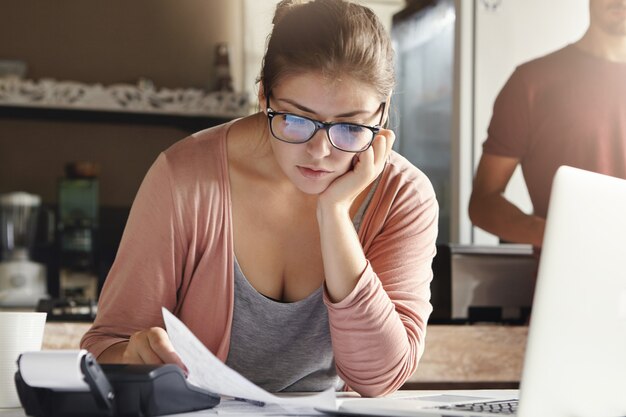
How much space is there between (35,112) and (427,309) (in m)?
2.15

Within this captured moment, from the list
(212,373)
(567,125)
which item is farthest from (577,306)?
(567,125)

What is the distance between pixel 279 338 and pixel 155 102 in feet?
6.45

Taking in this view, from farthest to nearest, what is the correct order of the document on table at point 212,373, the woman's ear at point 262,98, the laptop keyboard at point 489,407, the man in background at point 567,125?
the man in background at point 567,125 → the woman's ear at point 262,98 → the laptop keyboard at point 489,407 → the document on table at point 212,373

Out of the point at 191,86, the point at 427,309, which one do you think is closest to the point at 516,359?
the point at 427,309

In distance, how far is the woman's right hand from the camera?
943mm

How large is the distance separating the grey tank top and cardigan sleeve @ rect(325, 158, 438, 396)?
48 mm

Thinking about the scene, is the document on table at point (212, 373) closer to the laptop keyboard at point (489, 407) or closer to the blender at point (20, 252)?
the laptop keyboard at point (489, 407)

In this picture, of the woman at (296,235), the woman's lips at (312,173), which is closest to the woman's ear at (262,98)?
the woman at (296,235)

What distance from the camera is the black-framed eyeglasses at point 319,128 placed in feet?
3.42

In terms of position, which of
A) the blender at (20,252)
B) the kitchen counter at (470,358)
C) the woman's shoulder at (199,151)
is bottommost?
the kitchen counter at (470,358)

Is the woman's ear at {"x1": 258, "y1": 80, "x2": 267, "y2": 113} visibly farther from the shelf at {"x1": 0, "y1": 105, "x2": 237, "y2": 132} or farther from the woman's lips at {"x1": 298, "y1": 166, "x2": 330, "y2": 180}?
the shelf at {"x1": 0, "y1": 105, "x2": 237, "y2": 132}

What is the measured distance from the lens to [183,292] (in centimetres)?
121

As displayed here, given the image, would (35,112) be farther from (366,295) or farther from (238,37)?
(366,295)

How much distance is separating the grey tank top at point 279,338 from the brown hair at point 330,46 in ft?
0.65
